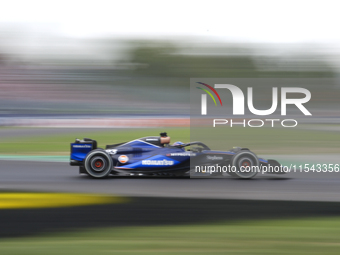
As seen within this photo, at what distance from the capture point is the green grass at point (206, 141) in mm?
14008

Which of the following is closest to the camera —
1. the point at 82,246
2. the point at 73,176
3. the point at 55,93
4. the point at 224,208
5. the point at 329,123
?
the point at 82,246

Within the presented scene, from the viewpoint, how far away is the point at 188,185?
716 centimetres

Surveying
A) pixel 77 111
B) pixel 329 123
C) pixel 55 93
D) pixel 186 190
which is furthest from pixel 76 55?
pixel 186 190

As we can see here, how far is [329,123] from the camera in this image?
69.2 ft

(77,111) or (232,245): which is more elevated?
(77,111)

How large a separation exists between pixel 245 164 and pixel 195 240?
408 cm

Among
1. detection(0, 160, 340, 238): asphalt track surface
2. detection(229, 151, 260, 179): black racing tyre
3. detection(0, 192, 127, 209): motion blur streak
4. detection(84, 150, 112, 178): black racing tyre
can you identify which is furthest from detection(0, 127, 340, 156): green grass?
detection(0, 192, 127, 209): motion blur streak

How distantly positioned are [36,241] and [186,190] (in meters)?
3.16

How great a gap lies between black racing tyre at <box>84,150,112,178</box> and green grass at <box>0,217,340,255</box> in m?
3.58

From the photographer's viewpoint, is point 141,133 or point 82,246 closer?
point 82,246

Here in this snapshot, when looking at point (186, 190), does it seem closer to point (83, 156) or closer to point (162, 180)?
point (162, 180)

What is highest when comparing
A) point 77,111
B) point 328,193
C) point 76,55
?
point 76,55

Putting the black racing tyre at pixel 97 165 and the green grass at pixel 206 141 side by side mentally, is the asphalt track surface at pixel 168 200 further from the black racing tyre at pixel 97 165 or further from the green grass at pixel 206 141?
the green grass at pixel 206 141

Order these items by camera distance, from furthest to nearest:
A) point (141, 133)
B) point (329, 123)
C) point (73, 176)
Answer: point (329, 123) → point (141, 133) → point (73, 176)
